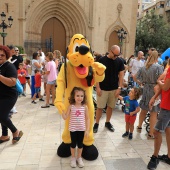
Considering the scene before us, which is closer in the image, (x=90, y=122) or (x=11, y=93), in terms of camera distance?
(x=90, y=122)

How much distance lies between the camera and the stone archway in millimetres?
16237

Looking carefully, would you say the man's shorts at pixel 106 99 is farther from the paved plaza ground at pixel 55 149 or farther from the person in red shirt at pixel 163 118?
the person in red shirt at pixel 163 118

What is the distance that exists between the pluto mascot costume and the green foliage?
2632cm

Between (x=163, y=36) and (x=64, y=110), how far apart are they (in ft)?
89.7

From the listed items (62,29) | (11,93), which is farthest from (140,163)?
(62,29)

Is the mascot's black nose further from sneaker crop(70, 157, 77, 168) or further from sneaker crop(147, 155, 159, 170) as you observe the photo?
sneaker crop(147, 155, 159, 170)

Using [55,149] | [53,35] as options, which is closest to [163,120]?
[55,149]

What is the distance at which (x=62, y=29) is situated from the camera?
62.4ft

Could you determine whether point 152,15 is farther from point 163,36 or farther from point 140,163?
point 140,163

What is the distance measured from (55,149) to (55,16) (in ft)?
53.2

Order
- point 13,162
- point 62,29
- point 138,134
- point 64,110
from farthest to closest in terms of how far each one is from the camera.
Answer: point 62,29, point 138,134, point 13,162, point 64,110

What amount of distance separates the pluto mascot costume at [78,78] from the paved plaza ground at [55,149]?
209 mm

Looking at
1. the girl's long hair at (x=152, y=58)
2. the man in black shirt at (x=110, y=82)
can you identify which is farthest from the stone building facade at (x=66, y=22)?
the girl's long hair at (x=152, y=58)

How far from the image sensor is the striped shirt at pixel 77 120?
3078 millimetres
